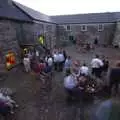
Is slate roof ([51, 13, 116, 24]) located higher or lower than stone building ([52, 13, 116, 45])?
higher

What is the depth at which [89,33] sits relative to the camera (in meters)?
41.2

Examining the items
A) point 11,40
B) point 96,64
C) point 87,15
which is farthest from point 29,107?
point 87,15

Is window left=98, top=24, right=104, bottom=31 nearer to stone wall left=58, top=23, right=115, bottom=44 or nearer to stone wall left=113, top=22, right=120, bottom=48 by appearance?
stone wall left=58, top=23, right=115, bottom=44

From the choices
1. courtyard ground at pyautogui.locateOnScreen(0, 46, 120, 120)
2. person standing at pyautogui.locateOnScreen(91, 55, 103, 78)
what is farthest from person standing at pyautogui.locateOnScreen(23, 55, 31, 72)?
person standing at pyautogui.locateOnScreen(91, 55, 103, 78)

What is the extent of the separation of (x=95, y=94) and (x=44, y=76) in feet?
13.9

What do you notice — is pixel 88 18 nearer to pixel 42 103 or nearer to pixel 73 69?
pixel 73 69

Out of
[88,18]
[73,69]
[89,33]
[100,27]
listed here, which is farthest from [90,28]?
[73,69]

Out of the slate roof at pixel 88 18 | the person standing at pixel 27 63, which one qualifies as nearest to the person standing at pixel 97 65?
the person standing at pixel 27 63

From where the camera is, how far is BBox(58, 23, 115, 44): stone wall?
133 ft

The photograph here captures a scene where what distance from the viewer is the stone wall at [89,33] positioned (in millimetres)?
40406

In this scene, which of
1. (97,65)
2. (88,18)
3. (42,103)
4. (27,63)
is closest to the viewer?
(42,103)

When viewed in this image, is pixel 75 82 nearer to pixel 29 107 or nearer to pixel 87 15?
pixel 29 107

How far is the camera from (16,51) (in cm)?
1809

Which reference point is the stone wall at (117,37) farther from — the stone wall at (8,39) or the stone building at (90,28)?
the stone wall at (8,39)
